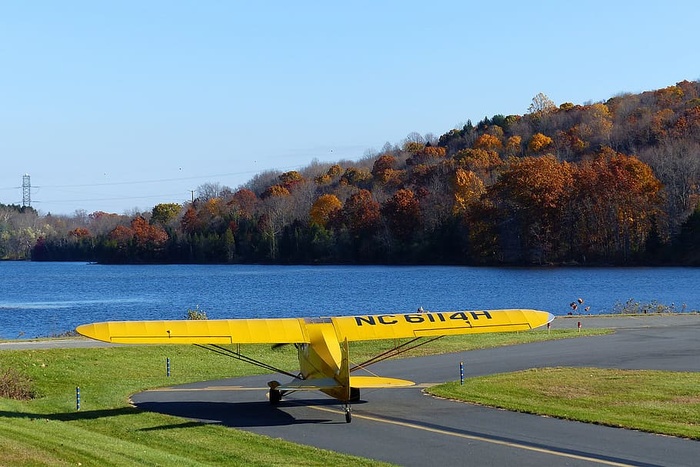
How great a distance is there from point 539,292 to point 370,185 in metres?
Answer: 87.4

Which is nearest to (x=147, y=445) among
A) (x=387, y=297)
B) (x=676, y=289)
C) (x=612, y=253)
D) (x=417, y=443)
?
(x=417, y=443)

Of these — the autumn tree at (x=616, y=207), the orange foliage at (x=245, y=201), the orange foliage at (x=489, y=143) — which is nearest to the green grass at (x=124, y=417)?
the autumn tree at (x=616, y=207)

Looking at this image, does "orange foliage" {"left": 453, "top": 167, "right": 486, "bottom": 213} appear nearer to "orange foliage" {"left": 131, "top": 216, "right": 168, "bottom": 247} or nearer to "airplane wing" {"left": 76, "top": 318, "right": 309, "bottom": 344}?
"orange foliage" {"left": 131, "top": 216, "right": 168, "bottom": 247}

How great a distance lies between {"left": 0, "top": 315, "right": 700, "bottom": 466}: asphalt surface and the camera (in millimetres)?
15016

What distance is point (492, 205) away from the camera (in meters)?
99.8

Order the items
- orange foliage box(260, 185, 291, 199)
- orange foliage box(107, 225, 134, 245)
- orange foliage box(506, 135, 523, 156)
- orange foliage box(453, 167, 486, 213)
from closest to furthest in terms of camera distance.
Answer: orange foliage box(453, 167, 486, 213), orange foliage box(506, 135, 523, 156), orange foliage box(260, 185, 291, 199), orange foliage box(107, 225, 134, 245)

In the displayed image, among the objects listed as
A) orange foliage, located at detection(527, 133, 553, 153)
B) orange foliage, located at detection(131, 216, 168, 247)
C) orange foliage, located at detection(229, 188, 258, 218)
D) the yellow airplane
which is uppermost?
orange foliage, located at detection(527, 133, 553, 153)

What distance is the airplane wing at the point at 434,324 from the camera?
20.4 m

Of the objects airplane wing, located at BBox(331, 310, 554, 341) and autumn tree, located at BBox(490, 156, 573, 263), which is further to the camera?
autumn tree, located at BBox(490, 156, 573, 263)

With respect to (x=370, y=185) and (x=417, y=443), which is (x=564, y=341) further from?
(x=370, y=185)

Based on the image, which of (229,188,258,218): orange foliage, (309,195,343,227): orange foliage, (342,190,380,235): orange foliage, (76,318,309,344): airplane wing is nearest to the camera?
(76,318,309,344): airplane wing

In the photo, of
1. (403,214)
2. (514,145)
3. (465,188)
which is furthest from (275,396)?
(514,145)

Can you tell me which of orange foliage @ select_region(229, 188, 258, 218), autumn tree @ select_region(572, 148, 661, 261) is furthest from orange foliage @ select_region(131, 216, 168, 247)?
autumn tree @ select_region(572, 148, 661, 261)

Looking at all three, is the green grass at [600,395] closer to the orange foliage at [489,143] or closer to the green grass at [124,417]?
the green grass at [124,417]
